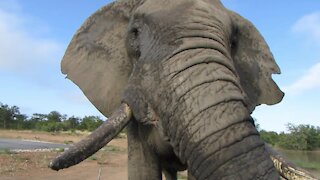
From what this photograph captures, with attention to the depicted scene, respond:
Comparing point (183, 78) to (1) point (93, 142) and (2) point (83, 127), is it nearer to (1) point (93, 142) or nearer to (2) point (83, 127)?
(1) point (93, 142)

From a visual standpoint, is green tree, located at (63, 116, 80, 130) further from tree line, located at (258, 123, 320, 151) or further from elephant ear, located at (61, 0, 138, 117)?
elephant ear, located at (61, 0, 138, 117)

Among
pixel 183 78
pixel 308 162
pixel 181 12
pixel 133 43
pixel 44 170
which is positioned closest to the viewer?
pixel 183 78

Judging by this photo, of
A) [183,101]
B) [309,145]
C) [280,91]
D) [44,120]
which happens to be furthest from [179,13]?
[44,120]

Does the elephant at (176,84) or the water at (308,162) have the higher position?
the water at (308,162)

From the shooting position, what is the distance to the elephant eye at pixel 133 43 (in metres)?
3.68

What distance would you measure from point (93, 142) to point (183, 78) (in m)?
0.69

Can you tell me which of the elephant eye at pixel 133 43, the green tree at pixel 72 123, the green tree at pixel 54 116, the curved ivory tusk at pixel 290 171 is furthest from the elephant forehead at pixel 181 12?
the green tree at pixel 54 116

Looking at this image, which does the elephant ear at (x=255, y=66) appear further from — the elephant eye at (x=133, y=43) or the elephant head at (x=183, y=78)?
the elephant eye at (x=133, y=43)

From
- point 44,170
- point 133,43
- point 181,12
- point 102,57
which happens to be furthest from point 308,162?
point 181,12

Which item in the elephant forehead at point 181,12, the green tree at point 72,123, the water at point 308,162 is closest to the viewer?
the elephant forehead at point 181,12

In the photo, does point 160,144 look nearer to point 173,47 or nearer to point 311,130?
point 173,47

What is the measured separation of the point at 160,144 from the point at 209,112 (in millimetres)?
990

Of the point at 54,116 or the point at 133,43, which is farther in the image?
the point at 54,116

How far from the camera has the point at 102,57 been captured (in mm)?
4297
